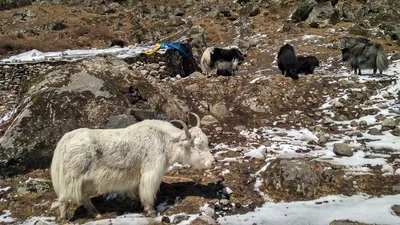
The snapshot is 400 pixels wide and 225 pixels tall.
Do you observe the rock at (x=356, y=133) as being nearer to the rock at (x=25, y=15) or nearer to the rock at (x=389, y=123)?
the rock at (x=389, y=123)

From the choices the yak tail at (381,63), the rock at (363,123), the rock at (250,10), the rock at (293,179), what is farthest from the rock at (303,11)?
the rock at (293,179)

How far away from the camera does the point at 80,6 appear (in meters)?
31.8

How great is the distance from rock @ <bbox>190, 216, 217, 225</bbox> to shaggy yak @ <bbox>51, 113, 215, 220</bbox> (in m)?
0.57

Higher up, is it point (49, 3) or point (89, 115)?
point (49, 3)

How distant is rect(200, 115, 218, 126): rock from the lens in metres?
7.50

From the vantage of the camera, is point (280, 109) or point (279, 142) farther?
point (280, 109)

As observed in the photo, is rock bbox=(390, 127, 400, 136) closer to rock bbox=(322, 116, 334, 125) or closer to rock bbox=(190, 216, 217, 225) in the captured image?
rock bbox=(322, 116, 334, 125)

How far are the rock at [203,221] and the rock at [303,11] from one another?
19778 mm

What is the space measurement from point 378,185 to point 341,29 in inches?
600

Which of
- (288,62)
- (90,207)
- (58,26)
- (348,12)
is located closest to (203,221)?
A: (90,207)

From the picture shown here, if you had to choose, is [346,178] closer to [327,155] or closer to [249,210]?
[327,155]

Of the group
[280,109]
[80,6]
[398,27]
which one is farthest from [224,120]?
[80,6]

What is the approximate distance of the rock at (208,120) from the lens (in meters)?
7.50

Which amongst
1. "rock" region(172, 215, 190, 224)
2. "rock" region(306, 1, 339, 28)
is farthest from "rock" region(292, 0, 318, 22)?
"rock" region(172, 215, 190, 224)
